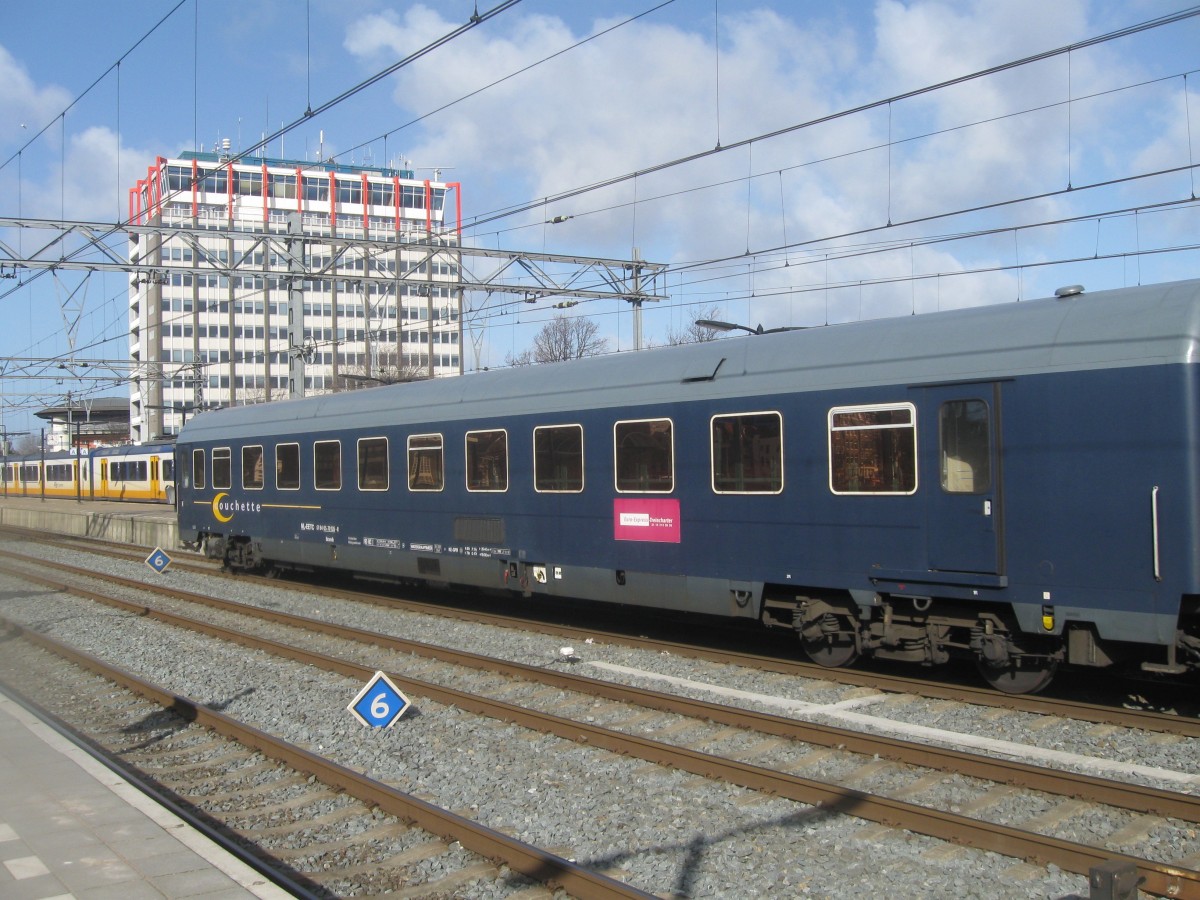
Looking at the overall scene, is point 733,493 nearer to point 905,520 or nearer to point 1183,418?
point 905,520

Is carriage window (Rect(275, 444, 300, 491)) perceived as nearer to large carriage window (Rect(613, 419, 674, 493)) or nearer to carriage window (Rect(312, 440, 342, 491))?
carriage window (Rect(312, 440, 342, 491))

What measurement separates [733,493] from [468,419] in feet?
16.7

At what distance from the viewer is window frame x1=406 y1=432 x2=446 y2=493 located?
15.0 m

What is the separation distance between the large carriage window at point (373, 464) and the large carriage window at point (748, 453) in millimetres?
7050

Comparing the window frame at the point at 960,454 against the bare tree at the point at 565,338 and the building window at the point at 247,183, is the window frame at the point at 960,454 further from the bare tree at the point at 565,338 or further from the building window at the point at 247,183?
the building window at the point at 247,183

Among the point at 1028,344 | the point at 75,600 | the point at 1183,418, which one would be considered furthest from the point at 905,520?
the point at 75,600

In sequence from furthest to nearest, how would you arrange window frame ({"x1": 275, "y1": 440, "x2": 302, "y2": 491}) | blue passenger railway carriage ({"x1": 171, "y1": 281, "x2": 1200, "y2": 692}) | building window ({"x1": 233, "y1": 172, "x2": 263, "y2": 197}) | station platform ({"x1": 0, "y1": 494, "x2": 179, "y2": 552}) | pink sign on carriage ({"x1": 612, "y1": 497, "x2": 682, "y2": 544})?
building window ({"x1": 233, "y1": 172, "x2": 263, "y2": 197}) → station platform ({"x1": 0, "y1": 494, "x2": 179, "y2": 552}) → window frame ({"x1": 275, "y1": 440, "x2": 302, "y2": 491}) → pink sign on carriage ({"x1": 612, "y1": 497, "x2": 682, "y2": 544}) → blue passenger railway carriage ({"x1": 171, "y1": 281, "x2": 1200, "y2": 692})

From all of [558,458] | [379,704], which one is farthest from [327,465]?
[379,704]

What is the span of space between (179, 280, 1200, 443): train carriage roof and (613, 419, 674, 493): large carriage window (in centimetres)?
27

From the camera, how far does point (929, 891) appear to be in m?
5.35

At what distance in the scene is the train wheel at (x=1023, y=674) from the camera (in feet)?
29.4

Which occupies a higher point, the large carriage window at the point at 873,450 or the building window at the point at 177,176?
the building window at the point at 177,176

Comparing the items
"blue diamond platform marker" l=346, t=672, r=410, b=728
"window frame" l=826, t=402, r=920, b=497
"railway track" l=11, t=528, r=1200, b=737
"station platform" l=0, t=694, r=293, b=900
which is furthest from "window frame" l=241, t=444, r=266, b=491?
"window frame" l=826, t=402, r=920, b=497

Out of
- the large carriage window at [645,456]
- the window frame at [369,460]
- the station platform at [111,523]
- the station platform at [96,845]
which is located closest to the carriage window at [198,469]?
the station platform at [111,523]
